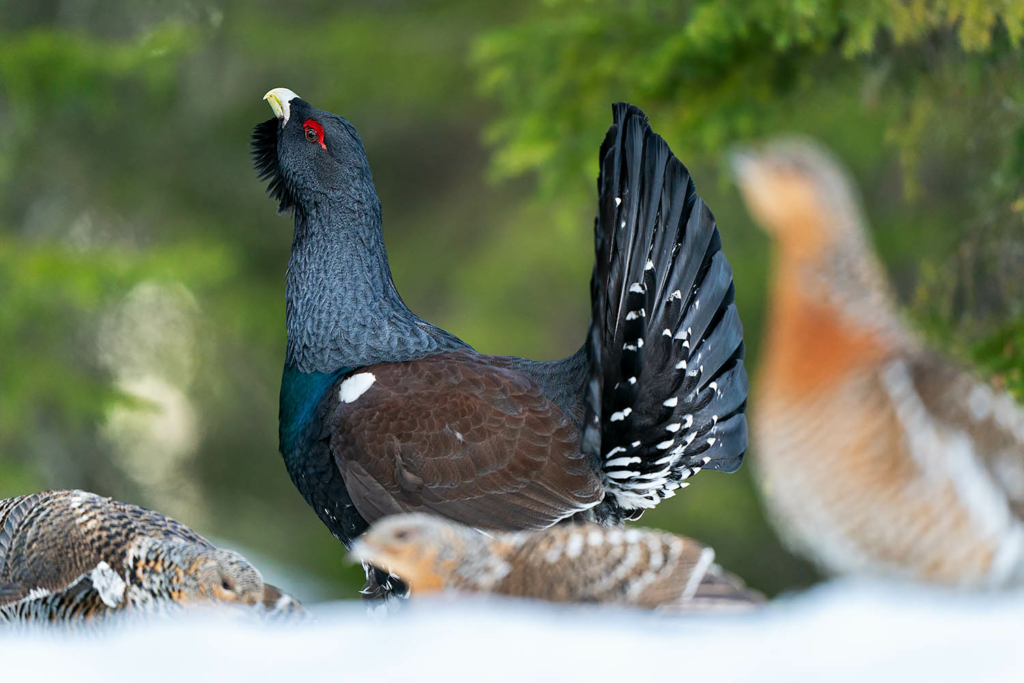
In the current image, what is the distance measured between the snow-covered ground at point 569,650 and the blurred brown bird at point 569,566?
16cm

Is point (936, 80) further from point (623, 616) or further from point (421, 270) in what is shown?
point (421, 270)

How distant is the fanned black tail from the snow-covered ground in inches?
40.7

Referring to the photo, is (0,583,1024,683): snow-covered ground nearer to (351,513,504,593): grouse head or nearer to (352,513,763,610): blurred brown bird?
(352,513,763,610): blurred brown bird

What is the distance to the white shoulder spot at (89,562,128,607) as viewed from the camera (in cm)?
350

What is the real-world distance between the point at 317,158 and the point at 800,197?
2255 millimetres

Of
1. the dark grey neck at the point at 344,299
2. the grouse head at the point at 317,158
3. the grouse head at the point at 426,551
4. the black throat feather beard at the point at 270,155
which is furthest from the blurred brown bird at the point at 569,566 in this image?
the black throat feather beard at the point at 270,155

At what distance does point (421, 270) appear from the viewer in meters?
10.8

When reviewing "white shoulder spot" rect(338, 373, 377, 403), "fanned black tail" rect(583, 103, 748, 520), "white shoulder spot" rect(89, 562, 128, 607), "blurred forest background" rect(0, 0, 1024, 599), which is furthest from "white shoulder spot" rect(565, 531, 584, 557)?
"blurred forest background" rect(0, 0, 1024, 599)

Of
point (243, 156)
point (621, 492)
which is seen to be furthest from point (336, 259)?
point (243, 156)

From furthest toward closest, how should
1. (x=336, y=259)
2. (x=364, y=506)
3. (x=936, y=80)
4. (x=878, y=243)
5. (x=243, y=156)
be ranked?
(x=243, y=156) → (x=878, y=243) → (x=936, y=80) → (x=336, y=259) → (x=364, y=506)

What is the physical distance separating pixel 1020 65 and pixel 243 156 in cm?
725

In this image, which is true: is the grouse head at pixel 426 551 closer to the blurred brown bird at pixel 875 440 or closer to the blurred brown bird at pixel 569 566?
the blurred brown bird at pixel 569 566

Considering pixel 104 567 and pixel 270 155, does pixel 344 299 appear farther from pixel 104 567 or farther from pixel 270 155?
pixel 104 567

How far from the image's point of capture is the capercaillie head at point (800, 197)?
5.10m
